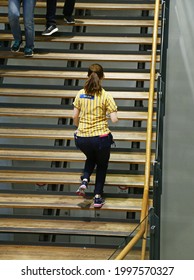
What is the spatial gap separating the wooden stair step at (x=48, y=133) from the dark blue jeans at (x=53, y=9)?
5.15ft

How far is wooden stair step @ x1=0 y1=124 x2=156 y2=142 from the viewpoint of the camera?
7949mm

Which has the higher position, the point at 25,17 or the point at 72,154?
the point at 25,17

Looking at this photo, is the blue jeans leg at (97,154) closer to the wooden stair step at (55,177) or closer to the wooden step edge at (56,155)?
the wooden stair step at (55,177)

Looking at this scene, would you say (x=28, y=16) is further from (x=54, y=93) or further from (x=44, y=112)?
(x=44, y=112)

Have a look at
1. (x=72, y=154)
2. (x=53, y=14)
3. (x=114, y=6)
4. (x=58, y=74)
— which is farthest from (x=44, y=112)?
(x=114, y=6)

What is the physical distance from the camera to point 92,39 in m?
8.97

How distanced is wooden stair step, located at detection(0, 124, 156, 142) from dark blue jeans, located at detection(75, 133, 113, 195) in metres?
0.83

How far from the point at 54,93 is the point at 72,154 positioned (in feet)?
3.14

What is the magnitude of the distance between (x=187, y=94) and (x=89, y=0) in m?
1.95

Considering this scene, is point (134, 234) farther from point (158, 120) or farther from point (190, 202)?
point (190, 202)

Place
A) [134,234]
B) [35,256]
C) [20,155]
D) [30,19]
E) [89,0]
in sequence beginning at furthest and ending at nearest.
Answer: [89,0]
[30,19]
[20,155]
[35,256]
[134,234]

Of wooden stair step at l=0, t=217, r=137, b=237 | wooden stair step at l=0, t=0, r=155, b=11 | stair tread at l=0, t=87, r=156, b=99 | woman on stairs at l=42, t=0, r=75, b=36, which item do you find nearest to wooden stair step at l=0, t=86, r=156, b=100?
stair tread at l=0, t=87, r=156, b=99

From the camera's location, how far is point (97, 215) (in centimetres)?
799

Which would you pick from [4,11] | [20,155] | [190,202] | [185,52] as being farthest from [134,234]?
[4,11]
